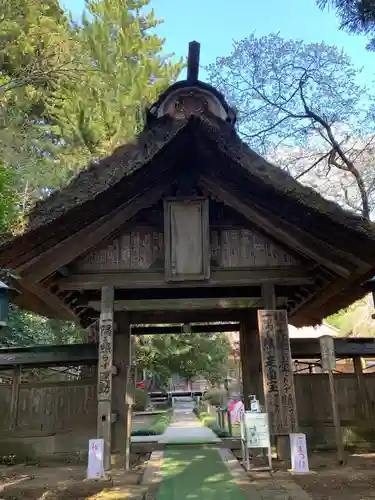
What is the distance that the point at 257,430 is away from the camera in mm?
6059

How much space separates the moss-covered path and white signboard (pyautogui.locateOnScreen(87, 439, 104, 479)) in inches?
36.4

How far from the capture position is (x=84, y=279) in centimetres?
674

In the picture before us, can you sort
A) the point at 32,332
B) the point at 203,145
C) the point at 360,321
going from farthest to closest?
the point at 360,321, the point at 32,332, the point at 203,145

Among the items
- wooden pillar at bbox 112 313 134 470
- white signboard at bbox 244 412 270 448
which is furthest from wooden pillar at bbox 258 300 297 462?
wooden pillar at bbox 112 313 134 470

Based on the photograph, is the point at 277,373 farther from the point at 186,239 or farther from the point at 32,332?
the point at 32,332

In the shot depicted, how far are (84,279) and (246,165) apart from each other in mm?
3173

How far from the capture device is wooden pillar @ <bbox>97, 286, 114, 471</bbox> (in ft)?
20.2

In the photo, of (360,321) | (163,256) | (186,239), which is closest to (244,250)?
(186,239)

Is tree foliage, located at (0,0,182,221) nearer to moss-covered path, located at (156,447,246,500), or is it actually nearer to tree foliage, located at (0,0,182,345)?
tree foliage, located at (0,0,182,345)

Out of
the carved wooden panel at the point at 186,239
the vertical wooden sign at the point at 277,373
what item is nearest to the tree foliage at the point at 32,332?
the carved wooden panel at the point at 186,239

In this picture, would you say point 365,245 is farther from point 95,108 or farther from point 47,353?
point 95,108

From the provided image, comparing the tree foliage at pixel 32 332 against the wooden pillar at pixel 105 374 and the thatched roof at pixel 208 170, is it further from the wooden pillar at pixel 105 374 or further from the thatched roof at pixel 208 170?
the thatched roof at pixel 208 170

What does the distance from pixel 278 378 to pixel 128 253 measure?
3.08 meters

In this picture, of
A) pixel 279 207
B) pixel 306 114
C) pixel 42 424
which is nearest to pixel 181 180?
pixel 279 207
